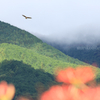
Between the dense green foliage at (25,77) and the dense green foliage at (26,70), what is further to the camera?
the dense green foliage at (26,70)

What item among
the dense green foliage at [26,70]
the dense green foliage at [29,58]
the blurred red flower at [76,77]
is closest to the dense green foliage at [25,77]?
the dense green foliage at [26,70]

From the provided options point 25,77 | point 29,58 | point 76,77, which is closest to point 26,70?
point 25,77

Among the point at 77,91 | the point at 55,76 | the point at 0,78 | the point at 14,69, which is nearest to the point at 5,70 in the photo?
the point at 14,69

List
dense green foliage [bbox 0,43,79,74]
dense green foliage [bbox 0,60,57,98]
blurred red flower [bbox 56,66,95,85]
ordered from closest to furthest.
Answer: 1. blurred red flower [bbox 56,66,95,85]
2. dense green foliage [bbox 0,60,57,98]
3. dense green foliage [bbox 0,43,79,74]

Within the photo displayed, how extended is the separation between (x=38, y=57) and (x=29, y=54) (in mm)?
7132

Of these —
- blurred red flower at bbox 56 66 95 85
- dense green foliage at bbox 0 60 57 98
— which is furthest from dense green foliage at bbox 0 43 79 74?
blurred red flower at bbox 56 66 95 85

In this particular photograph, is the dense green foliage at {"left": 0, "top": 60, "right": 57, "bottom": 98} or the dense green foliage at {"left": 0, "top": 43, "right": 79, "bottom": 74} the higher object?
the dense green foliage at {"left": 0, "top": 43, "right": 79, "bottom": 74}

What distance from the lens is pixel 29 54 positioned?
186 meters

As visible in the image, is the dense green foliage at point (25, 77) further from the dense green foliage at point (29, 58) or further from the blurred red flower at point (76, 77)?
the blurred red flower at point (76, 77)

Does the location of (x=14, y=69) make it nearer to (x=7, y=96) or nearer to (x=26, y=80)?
(x=26, y=80)

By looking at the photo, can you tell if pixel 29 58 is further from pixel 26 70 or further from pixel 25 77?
pixel 25 77

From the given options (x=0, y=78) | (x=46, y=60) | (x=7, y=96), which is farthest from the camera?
(x=46, y=60)

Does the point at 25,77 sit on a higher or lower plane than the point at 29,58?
lower

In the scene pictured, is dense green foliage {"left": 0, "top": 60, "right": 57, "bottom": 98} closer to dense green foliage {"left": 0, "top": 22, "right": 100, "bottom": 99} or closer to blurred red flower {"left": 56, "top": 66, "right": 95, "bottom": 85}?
dense green foliage {"left": 0, "top": 22, "right": 100, "bottom": 99}
